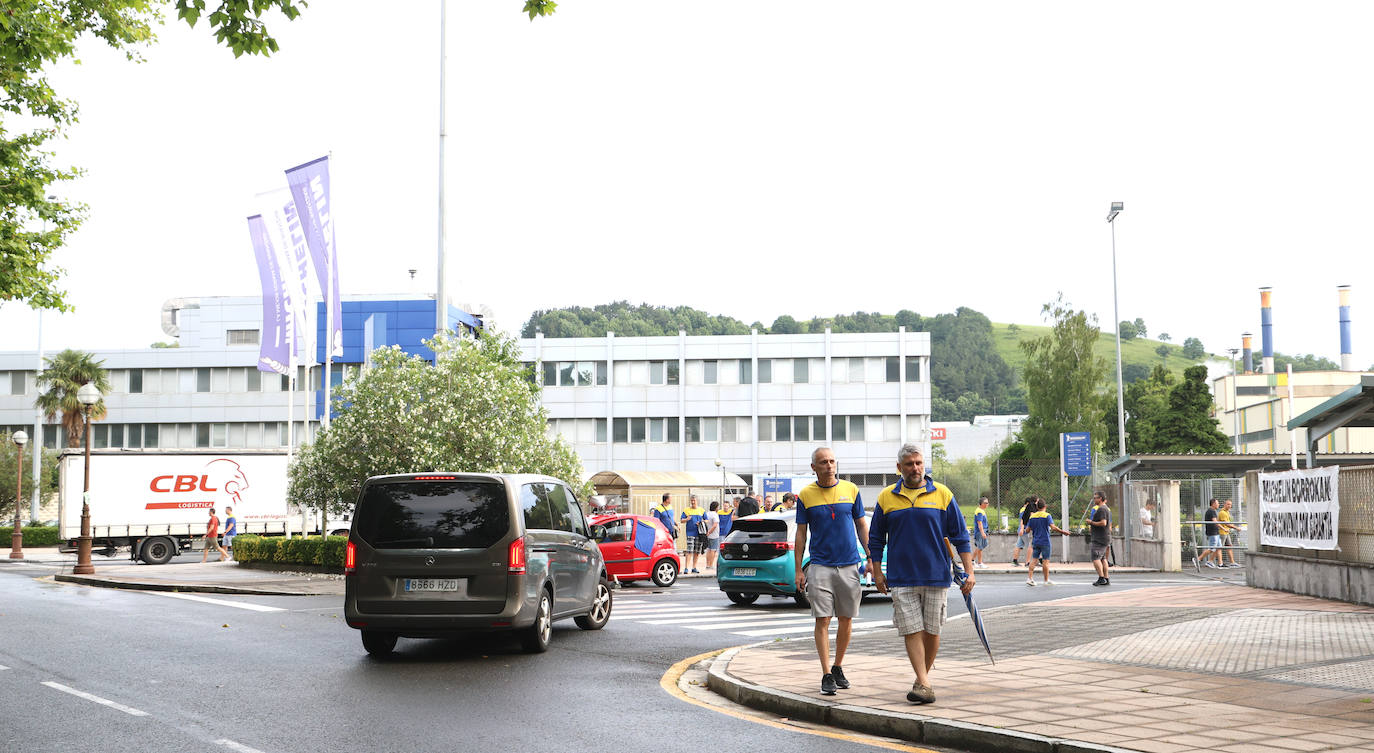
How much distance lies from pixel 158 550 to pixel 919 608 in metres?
33.8

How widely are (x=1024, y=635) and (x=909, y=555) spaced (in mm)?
4819

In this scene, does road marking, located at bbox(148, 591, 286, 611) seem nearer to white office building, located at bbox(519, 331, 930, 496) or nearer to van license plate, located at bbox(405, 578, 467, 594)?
van license plate, located at bbox(405, 578, 467, 594)

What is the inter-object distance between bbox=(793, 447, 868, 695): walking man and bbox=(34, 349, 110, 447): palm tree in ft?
186

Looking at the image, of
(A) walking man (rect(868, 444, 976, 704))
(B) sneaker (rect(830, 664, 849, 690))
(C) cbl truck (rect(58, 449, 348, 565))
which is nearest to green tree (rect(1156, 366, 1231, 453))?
(C) cbl truck (rect(58, 449, 348, 565))

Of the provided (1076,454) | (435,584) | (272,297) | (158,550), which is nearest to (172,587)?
(272,297)

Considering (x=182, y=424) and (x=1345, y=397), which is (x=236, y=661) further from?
(x=182, y=424)

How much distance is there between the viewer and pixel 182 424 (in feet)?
233

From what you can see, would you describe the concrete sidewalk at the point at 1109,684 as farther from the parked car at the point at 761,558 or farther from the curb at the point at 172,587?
the curb at the point at 172,587

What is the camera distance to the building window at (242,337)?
70938 millimetres

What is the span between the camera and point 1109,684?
28.8 feet

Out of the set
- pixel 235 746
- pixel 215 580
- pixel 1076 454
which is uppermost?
pixel 1076 454

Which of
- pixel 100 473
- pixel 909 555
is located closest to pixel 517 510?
pixel 909 555

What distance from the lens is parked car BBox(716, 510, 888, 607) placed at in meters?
17.9

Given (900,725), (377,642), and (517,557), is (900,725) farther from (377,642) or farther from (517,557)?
(377,642)
